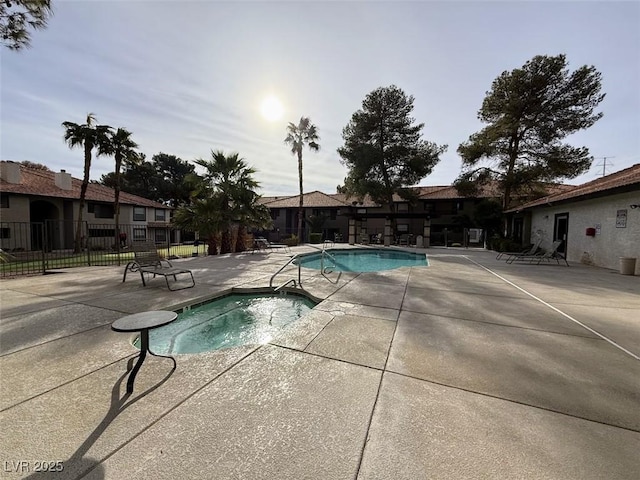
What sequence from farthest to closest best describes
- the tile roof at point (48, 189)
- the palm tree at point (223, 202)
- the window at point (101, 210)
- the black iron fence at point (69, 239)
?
the window at point (101, 210) < the tile roof at point (48, 189) < the black iron fence at point (69, 239) < the palm tree at point (223, 202)

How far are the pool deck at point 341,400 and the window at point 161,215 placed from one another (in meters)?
30.7

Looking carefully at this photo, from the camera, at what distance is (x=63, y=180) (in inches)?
934

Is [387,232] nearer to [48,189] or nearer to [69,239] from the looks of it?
[69,239]

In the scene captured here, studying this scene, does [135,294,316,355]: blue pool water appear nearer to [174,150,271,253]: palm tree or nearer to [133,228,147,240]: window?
[174,150,271,253]: palm tree

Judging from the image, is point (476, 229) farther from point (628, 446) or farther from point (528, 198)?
point (628, 446)

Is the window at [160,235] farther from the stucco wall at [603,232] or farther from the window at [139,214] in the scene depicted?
the stucco wall at [603,232]

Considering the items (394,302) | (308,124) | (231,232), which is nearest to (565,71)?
(308,124)

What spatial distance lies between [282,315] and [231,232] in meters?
10.5

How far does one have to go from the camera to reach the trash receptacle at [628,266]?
901 cm

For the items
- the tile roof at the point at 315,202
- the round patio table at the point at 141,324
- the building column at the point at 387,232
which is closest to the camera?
the round patio table at the point at 141,324

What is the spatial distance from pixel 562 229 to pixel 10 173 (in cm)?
3755

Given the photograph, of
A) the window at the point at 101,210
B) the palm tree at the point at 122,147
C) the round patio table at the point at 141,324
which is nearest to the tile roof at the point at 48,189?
the window at the point at 101,210

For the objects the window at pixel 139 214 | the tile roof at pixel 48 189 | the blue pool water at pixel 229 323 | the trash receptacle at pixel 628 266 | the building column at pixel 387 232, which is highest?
the tile roof at pixel 48 189

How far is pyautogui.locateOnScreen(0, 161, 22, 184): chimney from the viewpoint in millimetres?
20688
